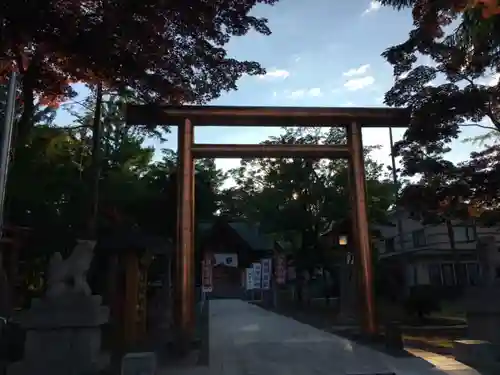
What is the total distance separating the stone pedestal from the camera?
22.8ft

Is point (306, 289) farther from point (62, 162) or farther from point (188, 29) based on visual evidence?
point (188, 29)

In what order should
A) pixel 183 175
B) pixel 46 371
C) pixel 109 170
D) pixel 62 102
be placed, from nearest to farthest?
pixel 46 371, pixel 183 175, pixel 62 102, pixel 109 170

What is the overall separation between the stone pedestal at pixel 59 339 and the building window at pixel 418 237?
86.8ft

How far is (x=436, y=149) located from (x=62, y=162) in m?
10.1

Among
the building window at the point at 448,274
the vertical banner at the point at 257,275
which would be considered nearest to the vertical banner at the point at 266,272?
the vertical banner at the point at 257,275

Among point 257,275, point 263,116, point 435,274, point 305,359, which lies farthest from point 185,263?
point 435,274

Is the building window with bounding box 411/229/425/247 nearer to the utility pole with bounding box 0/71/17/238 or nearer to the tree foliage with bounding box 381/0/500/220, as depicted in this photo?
the tree foliage with bounding box 381/0/500/220

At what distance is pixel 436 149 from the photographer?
11484 mm

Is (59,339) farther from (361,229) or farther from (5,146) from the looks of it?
(361,229)

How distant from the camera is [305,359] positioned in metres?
8.26

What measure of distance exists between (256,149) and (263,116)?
0.77 m

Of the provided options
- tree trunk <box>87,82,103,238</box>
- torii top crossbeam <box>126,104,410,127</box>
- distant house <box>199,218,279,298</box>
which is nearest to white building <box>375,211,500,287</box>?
distant house <box>199,218,279,298</box>

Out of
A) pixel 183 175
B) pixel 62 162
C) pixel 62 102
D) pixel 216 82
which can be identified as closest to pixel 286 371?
pixel 183 175

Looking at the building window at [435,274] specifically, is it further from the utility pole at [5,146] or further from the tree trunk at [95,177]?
the utility pole at [5,146]
